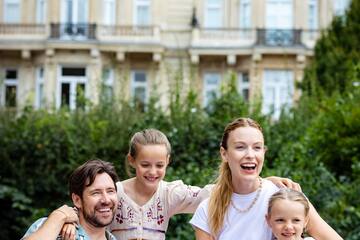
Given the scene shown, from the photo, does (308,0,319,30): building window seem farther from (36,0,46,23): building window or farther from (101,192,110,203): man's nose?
(101,192,110,203): man's nose

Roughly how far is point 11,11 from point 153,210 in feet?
75.7

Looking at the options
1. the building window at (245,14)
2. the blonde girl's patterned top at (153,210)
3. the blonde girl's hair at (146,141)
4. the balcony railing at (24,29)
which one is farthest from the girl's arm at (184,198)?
the building window at (245,14)

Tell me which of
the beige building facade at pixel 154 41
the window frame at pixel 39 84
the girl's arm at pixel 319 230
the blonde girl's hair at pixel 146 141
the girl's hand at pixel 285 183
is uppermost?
the beige building facade at pixel 154 41

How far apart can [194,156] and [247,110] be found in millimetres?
1029

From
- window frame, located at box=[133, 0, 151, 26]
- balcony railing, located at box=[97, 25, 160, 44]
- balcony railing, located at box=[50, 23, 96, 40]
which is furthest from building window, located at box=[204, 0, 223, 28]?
balcony railing, located at box=[50, 23, 96, 40]

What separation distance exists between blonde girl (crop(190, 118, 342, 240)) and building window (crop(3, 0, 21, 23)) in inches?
915

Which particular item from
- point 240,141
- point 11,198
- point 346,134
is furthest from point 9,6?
point 240,141

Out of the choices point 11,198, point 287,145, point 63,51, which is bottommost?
point 11,198

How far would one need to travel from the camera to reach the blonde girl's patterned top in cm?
475

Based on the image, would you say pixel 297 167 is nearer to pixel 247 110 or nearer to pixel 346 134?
pixel 346 134

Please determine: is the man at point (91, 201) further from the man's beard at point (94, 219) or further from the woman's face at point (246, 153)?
the woman's face at point (246, 153)

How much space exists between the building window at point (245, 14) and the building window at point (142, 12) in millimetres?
3077

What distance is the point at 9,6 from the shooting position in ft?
88.2

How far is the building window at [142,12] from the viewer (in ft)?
87.5
